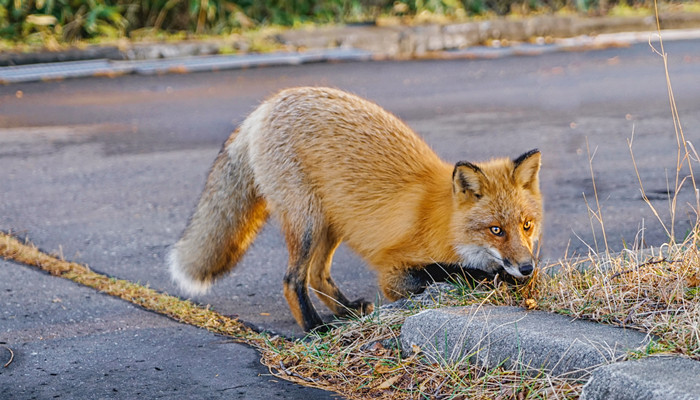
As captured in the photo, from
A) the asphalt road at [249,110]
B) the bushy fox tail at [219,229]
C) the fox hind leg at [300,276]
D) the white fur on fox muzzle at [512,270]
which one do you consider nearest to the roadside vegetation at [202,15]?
the asphalt road at [249,110]

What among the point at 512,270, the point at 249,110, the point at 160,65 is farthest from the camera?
the point at 160,65

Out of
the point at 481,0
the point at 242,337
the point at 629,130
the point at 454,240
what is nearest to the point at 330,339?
the point at 242,337

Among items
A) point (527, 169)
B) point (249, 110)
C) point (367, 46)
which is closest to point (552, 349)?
point (527, 169)

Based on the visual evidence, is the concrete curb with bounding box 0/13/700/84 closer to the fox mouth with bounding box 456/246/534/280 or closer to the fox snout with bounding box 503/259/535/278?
the fox mouth with bounding box 456/246/534/280

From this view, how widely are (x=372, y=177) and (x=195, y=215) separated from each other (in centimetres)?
108

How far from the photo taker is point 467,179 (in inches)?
163

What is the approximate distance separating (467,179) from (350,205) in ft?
2.29

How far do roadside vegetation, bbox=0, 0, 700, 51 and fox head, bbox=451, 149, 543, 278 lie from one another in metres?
9.74

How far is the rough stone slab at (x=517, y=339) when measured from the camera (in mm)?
3252

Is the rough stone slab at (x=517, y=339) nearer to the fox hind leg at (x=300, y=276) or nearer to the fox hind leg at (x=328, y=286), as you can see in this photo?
the fox hind leg at (x=300, y=276)

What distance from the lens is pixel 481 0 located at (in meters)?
16.1

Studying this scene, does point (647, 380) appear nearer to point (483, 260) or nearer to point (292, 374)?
point (483, 260)

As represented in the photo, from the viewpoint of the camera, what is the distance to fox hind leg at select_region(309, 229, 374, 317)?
15.5ft

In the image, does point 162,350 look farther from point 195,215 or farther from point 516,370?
point 516,370
